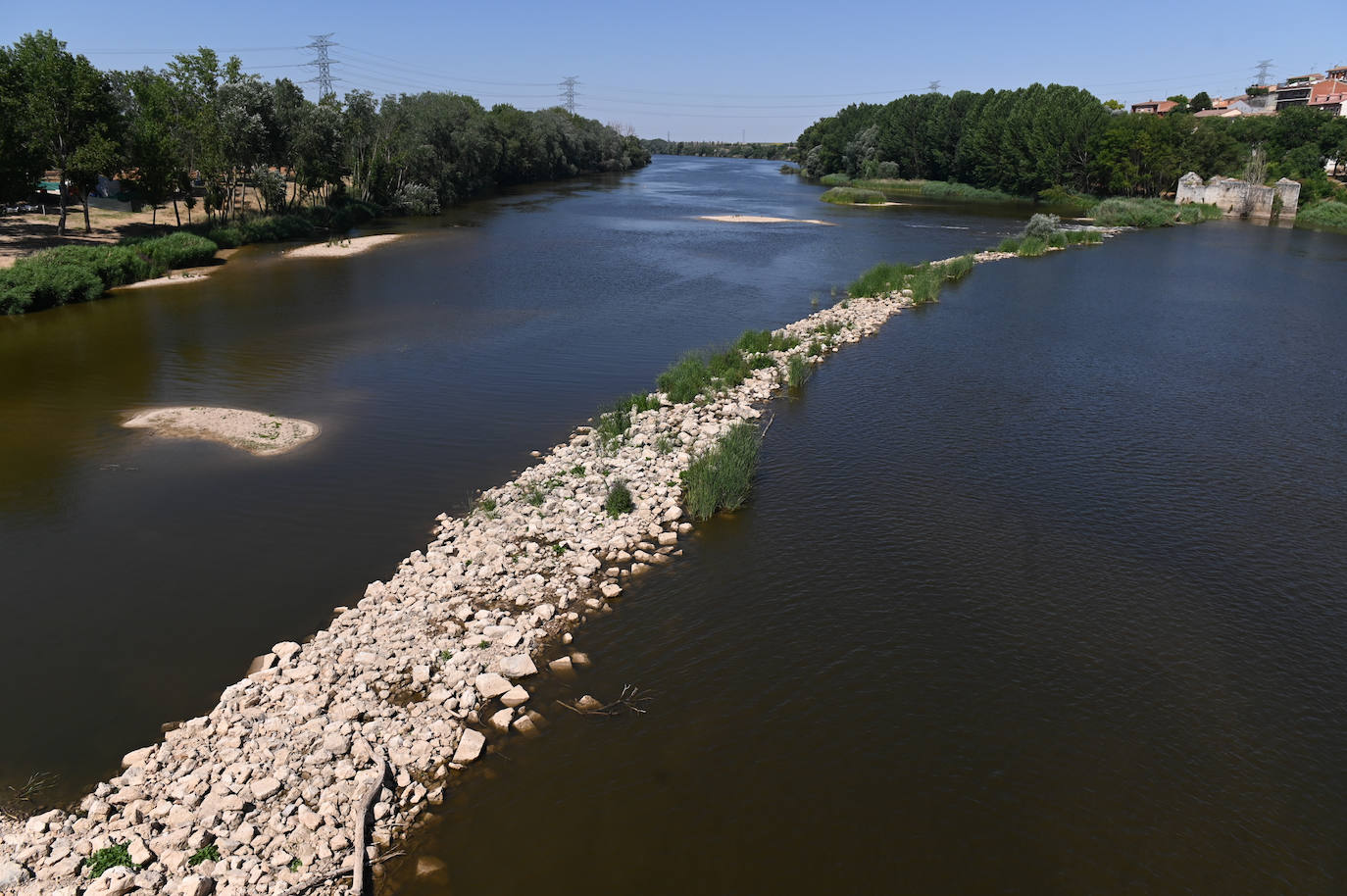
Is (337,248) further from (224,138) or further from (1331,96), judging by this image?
(1331,96)

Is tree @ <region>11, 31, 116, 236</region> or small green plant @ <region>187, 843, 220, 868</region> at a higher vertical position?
tree @ <region>11, 31, 116, 236</region>

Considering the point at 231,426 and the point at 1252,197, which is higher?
the point at 1252,197

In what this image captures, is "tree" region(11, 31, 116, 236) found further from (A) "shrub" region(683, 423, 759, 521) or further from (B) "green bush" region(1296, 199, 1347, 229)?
(B) "green bush" region(1296, 199, 1347, 229)

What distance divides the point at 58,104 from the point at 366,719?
51.1 metres

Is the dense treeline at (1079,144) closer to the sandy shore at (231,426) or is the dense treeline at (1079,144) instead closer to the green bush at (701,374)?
the green bush at (701,374)

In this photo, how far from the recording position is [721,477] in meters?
19.4

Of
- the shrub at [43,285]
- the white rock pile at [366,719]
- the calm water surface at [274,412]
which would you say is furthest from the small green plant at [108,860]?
the shrub at [43,285]

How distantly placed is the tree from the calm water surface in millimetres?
9855

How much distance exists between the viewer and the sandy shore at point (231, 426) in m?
22.9

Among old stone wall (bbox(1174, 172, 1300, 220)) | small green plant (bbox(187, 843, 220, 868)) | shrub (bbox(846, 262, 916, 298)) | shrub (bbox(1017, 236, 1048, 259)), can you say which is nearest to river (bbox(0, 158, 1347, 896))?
small green plant (bbox(187, 843, 220, 868))

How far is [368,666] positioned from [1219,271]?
57142 millimetres

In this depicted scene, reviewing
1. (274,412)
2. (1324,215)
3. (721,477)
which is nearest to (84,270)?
(274,412)

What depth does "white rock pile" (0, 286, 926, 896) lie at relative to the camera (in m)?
9.77

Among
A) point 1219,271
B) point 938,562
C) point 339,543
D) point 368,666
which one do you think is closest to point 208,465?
point 339,543
